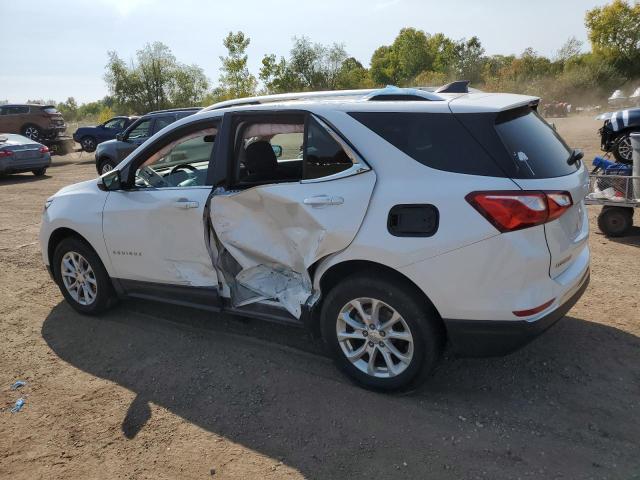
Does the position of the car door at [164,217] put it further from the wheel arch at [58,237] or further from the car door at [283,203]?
the wheel arch at [58,237]

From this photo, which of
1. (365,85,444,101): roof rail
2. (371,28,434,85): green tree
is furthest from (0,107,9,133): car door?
(371,28,434,85): green tree

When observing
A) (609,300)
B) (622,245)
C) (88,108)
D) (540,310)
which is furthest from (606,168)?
(88,108)

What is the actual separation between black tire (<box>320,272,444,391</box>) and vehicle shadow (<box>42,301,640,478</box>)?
0.14 m

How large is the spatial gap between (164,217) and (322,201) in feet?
4.74

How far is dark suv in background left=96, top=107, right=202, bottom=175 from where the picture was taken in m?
12.8

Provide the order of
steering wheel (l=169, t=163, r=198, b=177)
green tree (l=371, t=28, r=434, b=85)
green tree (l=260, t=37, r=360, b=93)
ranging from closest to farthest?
steering wheel (l=169, t=163, r=198, b=177), green tree (l=260, t=37, r=360, b=93), green tree (l=371, t=28, r=434, b=85)

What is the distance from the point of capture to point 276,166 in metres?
4.01

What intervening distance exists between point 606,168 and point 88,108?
109m

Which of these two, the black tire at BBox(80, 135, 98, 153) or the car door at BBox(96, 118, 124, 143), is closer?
the car door at BBox(96, 118, 124, 143)

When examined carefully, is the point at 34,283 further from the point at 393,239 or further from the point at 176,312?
the point at 393,239

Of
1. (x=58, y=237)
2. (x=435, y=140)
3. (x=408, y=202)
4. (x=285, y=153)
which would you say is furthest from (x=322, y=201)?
(x=58, y=237)

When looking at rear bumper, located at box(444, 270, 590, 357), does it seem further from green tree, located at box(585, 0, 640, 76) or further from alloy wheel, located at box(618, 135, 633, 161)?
green tree, located at box(585, 0, 640, 76)

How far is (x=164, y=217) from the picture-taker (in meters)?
3.98

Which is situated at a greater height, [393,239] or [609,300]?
[393,239]
